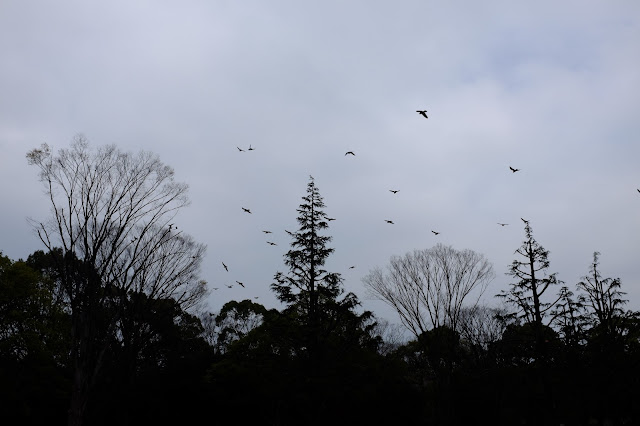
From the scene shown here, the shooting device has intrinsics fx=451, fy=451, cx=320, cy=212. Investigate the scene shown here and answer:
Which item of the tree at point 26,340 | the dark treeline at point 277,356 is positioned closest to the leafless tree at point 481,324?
the dark treeline at point 277,356

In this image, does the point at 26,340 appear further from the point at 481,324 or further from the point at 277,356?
the point at 481,324

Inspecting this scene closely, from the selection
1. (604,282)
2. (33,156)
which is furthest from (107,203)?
(604,282)

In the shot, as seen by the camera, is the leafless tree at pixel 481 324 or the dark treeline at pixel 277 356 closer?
the dark treeline at pixel 277 356

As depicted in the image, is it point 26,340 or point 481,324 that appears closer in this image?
point 26,340

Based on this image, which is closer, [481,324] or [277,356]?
[277,356]

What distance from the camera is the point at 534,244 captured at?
2352cm

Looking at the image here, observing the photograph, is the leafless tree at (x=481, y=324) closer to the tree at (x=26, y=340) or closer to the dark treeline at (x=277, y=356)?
the dark treeline at (x=277, y=356)

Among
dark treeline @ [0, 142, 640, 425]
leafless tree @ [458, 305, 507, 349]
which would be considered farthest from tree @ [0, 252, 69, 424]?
leafless tree @ [458, 305, 507, 349]

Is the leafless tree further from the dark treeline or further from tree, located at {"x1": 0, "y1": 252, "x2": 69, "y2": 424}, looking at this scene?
tree, located at {"x1": 0, "y1": 252, "x2": 69, "y2": 424}

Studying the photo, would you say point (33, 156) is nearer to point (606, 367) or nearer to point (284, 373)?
point (284, 373)

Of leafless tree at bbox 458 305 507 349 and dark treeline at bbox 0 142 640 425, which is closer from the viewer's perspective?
dark treeline at bbox 0 142 640 425

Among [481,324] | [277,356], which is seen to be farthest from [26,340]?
[481,324]

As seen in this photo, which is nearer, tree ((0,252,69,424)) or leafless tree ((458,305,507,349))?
tree ((0,252,69,424))

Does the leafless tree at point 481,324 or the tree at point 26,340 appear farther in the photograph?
the leafless tree at point 481,324
